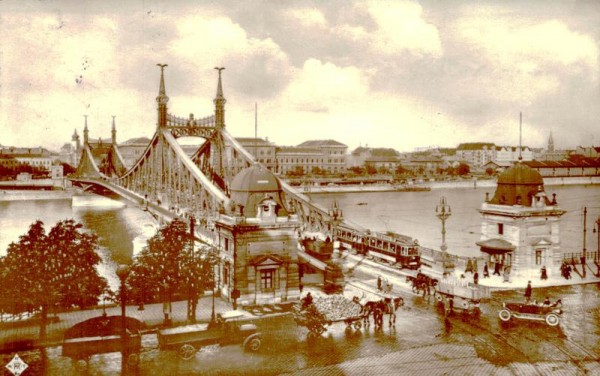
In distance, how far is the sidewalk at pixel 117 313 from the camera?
968 inches

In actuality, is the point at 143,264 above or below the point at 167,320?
above

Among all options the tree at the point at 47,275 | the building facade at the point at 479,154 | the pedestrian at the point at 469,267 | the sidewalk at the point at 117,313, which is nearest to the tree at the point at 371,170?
the building facade at the point at 479,154

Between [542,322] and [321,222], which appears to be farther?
[321,222]

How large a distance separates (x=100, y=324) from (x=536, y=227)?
27.7m

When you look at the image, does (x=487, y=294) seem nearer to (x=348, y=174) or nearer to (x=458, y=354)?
(x=458, y=354)

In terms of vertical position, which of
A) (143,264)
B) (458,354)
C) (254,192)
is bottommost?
(458,354)

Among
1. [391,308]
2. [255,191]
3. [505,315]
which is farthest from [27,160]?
[505,315]

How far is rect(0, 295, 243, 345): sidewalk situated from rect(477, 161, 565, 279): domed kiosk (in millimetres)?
18252

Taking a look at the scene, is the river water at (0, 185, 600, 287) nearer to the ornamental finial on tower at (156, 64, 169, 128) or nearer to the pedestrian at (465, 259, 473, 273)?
the ornamental finial on tower at (156, 64, 169, 128)

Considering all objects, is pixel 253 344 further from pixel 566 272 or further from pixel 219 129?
pixel 219 129

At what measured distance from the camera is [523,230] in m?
37.7

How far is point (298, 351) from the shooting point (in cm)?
2278

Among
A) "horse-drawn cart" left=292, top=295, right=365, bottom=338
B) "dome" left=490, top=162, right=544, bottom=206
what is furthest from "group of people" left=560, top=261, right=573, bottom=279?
"horse-drawn cart" left=292, top=295, right=365, bottom=338

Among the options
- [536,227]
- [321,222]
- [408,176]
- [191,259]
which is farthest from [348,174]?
[191,259]
